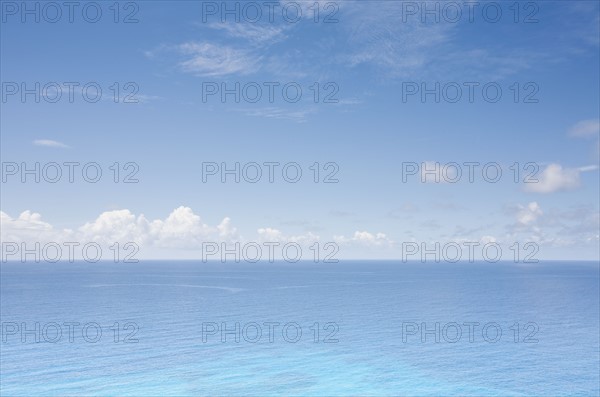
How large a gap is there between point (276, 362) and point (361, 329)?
25837mm

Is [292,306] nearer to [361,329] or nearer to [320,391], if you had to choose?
[361,329]

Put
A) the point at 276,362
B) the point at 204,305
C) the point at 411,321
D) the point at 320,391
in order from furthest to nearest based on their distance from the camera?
the point at 204,305 → the point at 411,321 → the point at 276,362 → the point at 320,391

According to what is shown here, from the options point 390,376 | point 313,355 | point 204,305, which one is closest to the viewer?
point 390,376

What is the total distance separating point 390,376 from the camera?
5062 centimetres

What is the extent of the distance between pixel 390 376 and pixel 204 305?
6557cm

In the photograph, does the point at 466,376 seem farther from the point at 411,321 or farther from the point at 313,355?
the point at 411,321

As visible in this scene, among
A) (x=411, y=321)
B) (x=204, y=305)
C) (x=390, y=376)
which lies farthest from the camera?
(x=204, y=305)

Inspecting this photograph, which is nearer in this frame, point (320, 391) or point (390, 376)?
point (320, 391)

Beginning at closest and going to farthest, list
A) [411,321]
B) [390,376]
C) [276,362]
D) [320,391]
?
[320,391], [390,376], [276,362], [411,321]

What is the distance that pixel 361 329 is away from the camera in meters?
77.2

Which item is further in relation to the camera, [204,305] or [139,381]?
[204,305]

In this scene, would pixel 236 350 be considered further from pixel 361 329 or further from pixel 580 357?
pixel 580 357

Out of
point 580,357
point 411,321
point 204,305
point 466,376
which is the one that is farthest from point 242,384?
point 204,305

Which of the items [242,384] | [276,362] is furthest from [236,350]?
[242,384]
